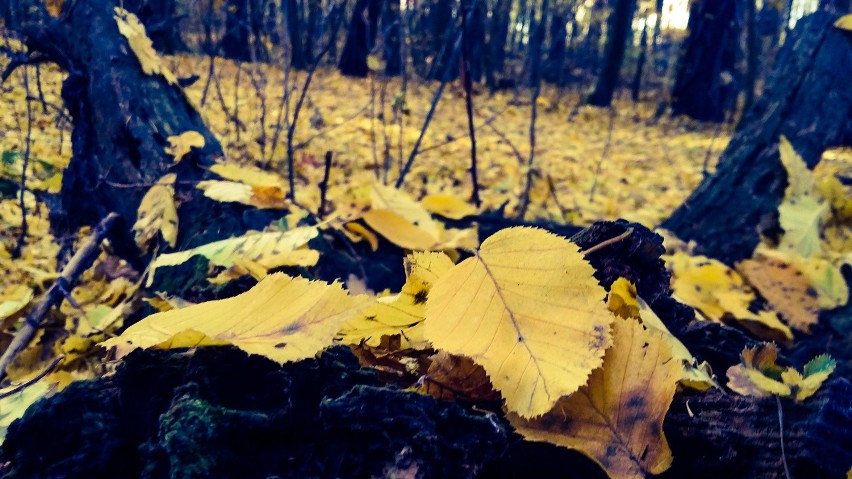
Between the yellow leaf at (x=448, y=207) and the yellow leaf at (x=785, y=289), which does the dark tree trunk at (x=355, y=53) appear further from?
the yellow leaf at (x=785, y=289)

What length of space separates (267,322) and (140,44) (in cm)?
165

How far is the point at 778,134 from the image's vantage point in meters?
2.25

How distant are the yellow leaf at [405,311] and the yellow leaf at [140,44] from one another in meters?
1.47

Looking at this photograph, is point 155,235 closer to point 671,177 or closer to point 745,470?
point 745,470

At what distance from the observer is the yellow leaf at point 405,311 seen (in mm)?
715

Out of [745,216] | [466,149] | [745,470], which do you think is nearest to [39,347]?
[745,470]

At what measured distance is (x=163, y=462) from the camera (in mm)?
560

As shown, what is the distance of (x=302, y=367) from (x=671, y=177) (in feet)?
14.9

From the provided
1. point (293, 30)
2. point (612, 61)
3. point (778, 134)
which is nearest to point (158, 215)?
point (778, 134)

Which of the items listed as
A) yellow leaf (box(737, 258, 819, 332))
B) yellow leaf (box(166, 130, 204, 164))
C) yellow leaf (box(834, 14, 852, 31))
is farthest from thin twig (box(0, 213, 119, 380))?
yellow leaf (box(834, 14, 852, 31))

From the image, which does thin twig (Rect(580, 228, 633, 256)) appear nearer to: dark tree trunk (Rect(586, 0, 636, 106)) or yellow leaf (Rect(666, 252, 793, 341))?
yellow leaf (Rect(666, 252, 793, 341))

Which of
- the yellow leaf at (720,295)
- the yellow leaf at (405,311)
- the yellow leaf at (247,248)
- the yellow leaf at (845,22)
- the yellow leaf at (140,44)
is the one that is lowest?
the yellow leaf at (720,295)

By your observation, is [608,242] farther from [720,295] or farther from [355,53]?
[355,53]

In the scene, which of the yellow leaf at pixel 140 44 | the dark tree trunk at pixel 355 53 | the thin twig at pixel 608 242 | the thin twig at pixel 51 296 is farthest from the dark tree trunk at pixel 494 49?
the thin twig at pixel 608 242
